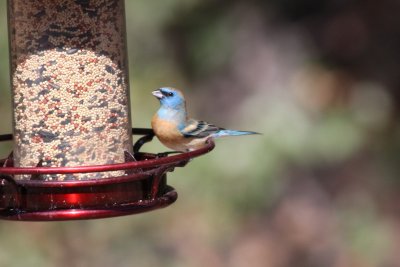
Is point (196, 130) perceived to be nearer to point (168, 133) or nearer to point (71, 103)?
point (168, 133)

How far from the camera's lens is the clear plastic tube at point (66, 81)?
4219 millimetres

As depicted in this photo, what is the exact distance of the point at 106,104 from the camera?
4336 mm

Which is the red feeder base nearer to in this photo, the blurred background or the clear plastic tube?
the clear plastic tube

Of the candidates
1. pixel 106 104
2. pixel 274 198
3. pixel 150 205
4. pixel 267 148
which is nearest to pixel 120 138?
pixel 106 104

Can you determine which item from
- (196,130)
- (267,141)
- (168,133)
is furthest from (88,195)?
(267,141)

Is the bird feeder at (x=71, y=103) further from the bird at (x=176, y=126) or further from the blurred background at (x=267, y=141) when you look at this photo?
the blurred background at (x=267, y=141)

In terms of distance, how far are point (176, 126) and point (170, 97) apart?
16cm

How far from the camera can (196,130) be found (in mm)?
5000

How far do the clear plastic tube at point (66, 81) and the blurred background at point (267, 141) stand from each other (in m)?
3.46

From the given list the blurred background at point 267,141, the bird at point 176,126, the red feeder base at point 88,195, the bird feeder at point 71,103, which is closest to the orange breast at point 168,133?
the bird at point 176,126

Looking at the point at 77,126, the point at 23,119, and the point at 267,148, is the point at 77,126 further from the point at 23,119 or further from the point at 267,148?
the point at 267,148

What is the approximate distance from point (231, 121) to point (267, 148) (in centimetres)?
78

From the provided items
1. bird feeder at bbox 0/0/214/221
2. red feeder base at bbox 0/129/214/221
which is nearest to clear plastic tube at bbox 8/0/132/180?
bird feeder at bbox 0/0/214/221

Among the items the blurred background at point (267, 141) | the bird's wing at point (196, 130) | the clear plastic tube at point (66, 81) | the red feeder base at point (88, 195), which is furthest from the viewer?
the blurred background at point (267, 141)
